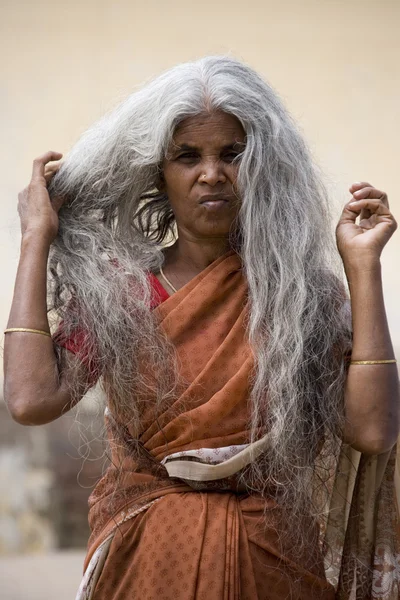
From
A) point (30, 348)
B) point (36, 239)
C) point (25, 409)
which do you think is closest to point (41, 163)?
point (36, 239)

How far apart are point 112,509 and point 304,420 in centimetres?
40

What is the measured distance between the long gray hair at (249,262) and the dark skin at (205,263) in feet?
0.11

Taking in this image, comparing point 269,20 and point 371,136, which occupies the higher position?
point 269,20

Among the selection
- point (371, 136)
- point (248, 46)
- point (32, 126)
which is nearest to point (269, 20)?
point (248, 46)

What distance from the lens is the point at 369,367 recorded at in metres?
2.07

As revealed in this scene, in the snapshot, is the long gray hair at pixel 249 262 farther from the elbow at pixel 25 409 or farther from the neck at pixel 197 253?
the elbow at pixel 25 409

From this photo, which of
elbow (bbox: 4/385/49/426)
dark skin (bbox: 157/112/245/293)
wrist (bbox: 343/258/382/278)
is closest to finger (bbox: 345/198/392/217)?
wrist (bbox: 343/258/382/278)

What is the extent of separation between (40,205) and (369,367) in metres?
0.70

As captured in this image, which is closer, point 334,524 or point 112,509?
point 112,509

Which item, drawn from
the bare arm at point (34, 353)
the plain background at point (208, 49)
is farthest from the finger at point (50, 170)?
the plain background at point (208, 49)

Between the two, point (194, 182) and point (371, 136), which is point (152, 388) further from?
point (371, 136)

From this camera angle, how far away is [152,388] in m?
2.10

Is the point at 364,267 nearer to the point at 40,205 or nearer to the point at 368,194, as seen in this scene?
the point at 368,194

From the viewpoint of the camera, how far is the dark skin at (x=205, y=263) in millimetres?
2051
